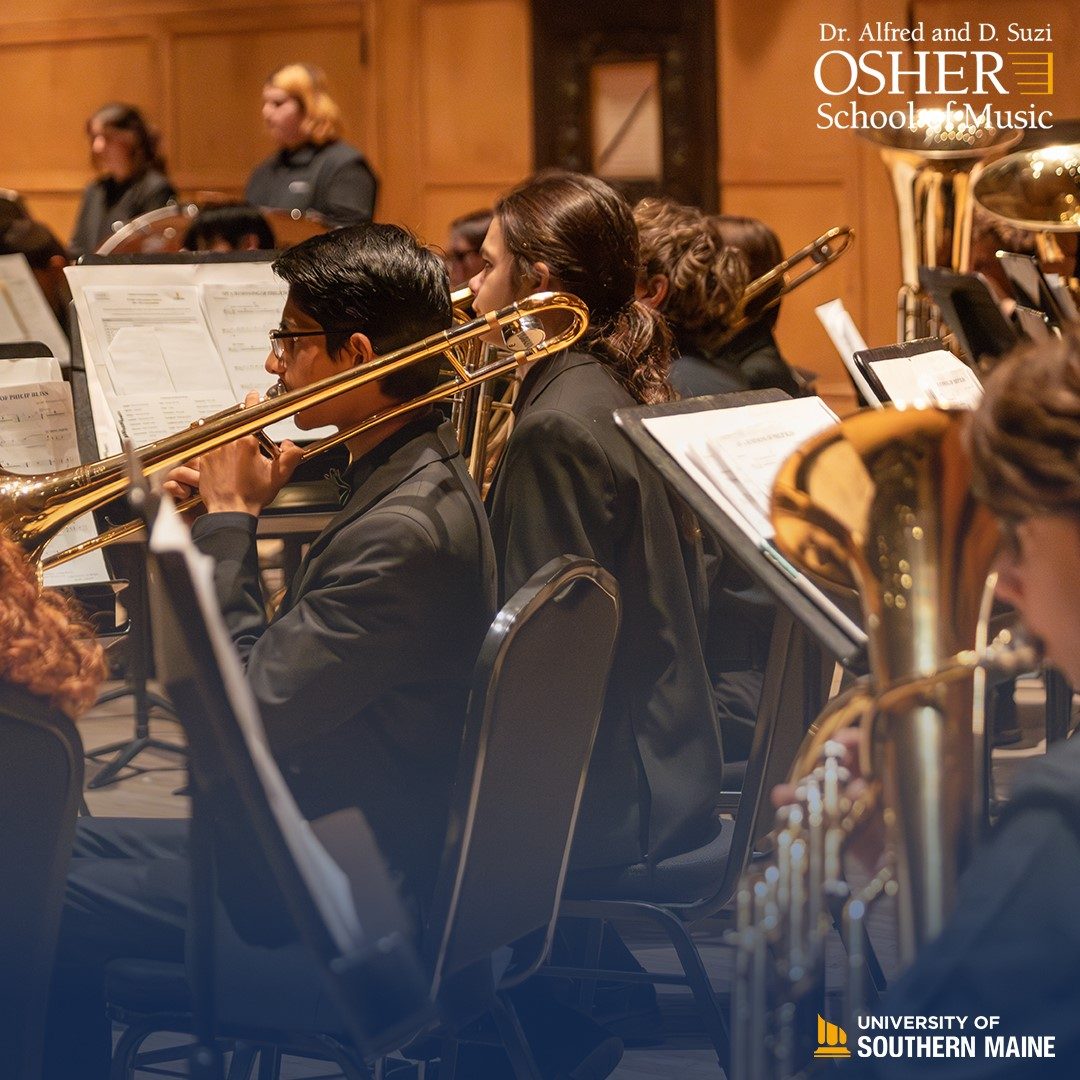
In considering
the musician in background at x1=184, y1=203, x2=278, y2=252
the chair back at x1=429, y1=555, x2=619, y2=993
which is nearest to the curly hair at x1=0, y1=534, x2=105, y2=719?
the chair back at x1=429, y1=555, x2=619, y2=993

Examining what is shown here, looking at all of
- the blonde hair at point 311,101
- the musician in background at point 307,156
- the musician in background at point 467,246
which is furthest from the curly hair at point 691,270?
the blonde hair at point 311,101

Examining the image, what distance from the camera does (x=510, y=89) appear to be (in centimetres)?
609

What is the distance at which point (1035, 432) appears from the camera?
3.14 feet

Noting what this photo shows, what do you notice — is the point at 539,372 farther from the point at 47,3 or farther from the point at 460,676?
the point at 47,3

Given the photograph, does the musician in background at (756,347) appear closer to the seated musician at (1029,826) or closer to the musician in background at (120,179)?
the seated musician at (1029,826)

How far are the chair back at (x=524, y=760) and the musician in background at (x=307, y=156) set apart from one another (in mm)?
3657

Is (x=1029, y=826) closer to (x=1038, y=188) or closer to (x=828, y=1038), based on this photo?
(x=828, y=1038)

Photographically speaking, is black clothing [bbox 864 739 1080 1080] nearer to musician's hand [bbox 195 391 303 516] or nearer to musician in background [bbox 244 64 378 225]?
musician's hand [bbox 195 391 303 516]

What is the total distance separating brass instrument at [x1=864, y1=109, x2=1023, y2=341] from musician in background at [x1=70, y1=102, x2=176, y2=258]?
111 inches

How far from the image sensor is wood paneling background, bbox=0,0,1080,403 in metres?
5.65

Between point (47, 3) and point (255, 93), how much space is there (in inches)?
41.7

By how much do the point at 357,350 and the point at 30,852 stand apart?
27.0 inches

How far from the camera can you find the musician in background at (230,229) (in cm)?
390

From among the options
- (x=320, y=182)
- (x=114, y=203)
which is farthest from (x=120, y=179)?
(x=320, y=182)
